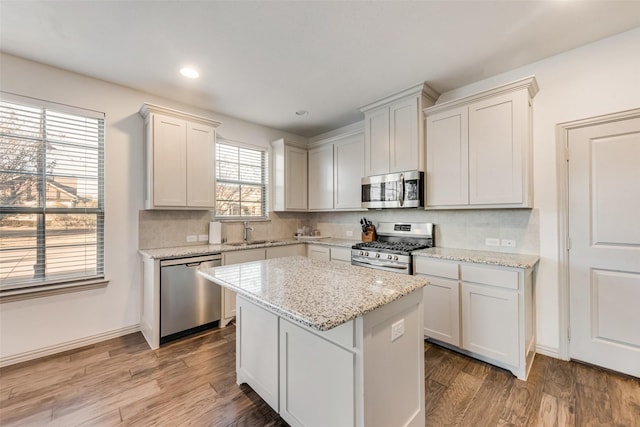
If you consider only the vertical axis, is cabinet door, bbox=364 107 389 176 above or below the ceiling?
below

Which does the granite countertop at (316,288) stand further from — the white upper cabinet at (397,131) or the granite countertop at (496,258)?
the white upper cabinet at (397,131)

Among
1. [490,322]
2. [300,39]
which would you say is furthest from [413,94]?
[490,322]

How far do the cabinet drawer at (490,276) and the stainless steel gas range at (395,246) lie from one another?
546 millimetres

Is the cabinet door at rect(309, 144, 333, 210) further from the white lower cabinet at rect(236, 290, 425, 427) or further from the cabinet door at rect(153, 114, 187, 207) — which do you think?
the white lower cabinet at rect(236, 290, 425, 427)

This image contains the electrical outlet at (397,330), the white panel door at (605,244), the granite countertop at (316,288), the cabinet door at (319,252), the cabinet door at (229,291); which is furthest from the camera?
the cabinet door at (319,252)

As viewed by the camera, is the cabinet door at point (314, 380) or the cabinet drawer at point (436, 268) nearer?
the cabinet door at point (314, 380)

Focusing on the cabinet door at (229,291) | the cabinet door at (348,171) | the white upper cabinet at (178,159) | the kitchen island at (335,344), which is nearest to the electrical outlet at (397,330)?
the kitchen island at (335,344)

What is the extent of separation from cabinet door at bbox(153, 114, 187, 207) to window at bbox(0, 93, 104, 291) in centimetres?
56

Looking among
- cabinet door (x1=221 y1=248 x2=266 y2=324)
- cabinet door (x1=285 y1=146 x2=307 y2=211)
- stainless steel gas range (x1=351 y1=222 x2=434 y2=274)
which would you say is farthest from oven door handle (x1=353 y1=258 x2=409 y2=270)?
cabinet door (x1=285 y1=146 x2=307 y2=211)

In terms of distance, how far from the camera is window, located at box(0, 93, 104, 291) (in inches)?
96.2

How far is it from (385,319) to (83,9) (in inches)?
114

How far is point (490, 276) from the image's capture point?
2.28 m

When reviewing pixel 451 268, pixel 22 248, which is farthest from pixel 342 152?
pixel 22 248

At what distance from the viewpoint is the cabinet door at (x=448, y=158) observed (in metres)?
2.74
